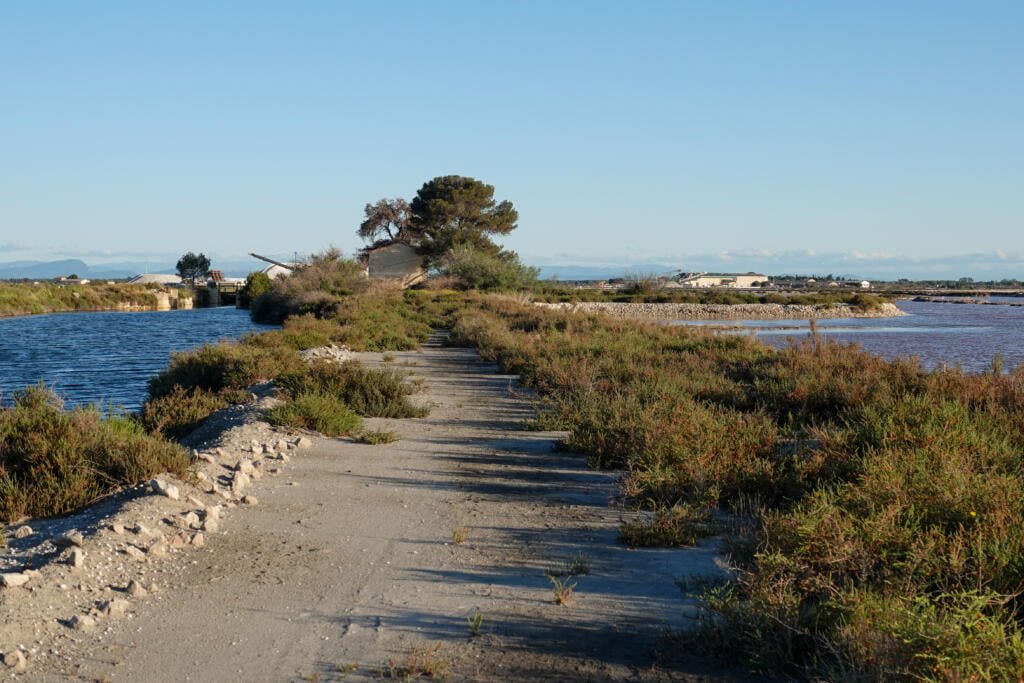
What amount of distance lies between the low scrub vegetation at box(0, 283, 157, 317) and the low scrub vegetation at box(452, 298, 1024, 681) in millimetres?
65899

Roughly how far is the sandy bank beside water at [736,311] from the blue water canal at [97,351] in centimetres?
2826

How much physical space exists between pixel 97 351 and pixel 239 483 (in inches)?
1180

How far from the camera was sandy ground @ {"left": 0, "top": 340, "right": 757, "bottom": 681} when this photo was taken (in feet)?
16.6

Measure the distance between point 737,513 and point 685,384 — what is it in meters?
7.73

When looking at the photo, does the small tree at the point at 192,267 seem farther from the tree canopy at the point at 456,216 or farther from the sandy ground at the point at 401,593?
the sandy ground at the point at 401,593

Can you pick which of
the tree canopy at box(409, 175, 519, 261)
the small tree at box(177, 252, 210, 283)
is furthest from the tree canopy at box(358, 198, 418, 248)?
the small tree at box(177, 252, 210, 283)

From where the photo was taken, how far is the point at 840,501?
21.9 feet

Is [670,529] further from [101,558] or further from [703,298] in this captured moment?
[703,298]

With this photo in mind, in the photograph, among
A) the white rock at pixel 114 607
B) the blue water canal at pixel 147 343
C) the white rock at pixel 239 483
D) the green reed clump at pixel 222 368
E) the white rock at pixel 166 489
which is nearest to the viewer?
the white rock at pixel 114 607

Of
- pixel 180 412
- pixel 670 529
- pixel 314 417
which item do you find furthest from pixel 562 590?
pixel 180 412

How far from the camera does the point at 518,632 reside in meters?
5.54

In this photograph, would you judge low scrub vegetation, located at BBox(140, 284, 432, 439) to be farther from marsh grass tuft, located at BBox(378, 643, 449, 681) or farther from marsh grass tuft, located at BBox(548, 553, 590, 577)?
marsh grass tuft, located at BBox(378, 643, 449, 681)

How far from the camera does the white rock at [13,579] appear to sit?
18.9 feet

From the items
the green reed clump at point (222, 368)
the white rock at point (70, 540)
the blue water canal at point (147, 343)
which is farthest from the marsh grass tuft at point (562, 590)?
the green reed clump at point (222, 368)
